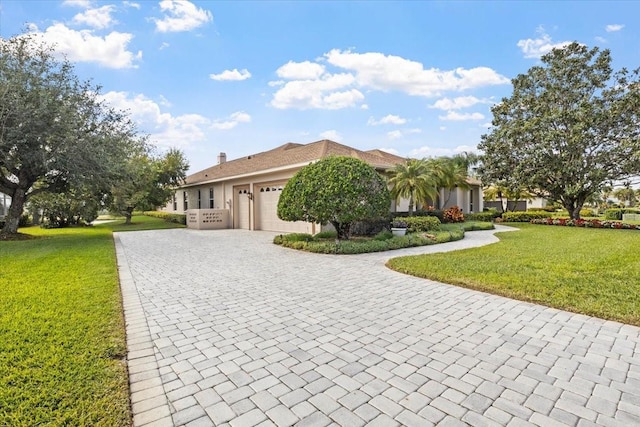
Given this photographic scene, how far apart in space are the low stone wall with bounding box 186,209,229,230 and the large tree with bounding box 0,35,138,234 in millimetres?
4899

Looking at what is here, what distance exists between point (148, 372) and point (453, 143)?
24.3 meters

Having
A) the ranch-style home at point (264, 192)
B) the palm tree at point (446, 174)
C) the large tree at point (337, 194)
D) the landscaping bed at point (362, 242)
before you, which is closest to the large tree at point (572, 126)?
the palm tree at point (446, 174)

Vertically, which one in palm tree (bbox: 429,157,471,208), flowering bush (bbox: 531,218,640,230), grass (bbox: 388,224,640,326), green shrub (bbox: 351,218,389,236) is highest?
palm tree (bbox: 429,157,471,208)

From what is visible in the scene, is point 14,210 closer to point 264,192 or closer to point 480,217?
point 264,192

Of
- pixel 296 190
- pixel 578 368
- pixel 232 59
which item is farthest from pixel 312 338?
pixel 232 59

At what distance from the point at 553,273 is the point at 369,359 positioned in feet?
16.9

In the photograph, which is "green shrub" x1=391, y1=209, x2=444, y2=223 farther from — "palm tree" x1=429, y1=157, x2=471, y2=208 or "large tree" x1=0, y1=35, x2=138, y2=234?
"large tree" x1=0, y1=35, x2=138, y2=234

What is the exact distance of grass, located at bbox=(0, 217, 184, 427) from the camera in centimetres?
231

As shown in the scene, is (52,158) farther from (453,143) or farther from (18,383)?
(453,143)

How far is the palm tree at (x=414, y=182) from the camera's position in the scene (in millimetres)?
13438

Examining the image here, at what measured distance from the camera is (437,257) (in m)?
8.20

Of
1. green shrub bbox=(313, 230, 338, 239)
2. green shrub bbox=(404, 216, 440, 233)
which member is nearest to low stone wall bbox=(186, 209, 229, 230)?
green shrub bbox=(313, 230, 338, 239)

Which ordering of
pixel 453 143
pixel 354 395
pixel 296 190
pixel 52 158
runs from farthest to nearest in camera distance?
pixel 453 143 < pixel 52 158 < pixel 296 190 < pixel 354 395

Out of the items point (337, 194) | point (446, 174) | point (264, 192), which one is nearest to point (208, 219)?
point (264, 192)
